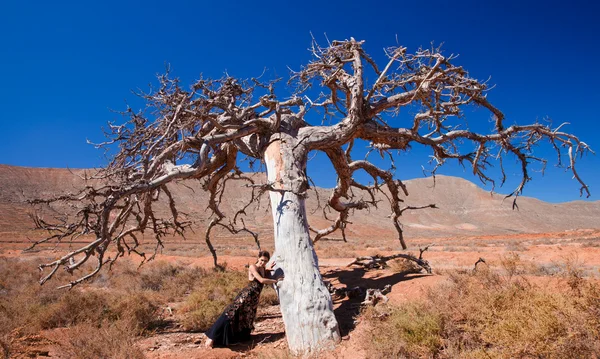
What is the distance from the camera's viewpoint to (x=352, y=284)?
25.0ft

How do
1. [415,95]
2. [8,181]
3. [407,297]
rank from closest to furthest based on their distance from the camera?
[407,297] → [415,95] → [8,181]

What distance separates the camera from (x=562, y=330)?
295cm

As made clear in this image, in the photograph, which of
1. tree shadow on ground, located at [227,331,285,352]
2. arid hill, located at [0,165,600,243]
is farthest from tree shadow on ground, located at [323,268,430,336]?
arid hill, located at [0,165,600,243]

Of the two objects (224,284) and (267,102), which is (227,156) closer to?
(267,102)

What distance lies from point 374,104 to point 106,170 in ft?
16.2

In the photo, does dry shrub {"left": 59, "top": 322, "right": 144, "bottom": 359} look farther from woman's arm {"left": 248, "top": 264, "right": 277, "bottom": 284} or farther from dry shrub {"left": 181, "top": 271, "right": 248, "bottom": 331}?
dry shrub {"left": 181, "top": 271, "right": 248, "bottom": 331}

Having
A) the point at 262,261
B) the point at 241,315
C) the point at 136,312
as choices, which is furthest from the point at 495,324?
the point at 136,312

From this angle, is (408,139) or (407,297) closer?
(407,297)

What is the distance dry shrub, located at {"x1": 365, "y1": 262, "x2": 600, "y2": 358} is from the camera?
9.41 feet

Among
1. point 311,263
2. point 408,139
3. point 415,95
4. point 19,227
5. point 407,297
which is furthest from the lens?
point 19,227

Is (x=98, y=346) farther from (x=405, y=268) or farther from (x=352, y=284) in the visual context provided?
(x=405, y=268)

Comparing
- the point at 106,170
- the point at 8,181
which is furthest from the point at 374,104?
the point at 8,181

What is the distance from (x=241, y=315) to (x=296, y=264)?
1.19 metres

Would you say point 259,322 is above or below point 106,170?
below
